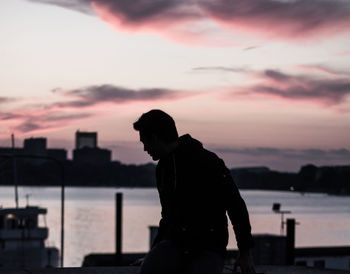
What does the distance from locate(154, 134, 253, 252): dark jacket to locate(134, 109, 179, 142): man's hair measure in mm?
158

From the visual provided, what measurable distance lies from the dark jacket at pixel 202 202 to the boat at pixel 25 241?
38.1 m

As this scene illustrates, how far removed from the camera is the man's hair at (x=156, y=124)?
433 centimetres

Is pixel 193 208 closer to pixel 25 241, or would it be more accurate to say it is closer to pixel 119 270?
pixel 119 270

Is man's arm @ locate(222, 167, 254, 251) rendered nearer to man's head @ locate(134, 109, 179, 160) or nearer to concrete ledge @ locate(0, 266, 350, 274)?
man's head @ locate(134, 109, 179, 160)

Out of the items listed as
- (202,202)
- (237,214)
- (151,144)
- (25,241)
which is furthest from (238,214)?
(25,241)

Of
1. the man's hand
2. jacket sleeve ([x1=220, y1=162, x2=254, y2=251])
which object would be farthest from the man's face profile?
the man's hand

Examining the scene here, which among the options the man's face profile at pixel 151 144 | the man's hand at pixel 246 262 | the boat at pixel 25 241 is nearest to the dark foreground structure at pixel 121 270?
the man's hand at pixel 246 262

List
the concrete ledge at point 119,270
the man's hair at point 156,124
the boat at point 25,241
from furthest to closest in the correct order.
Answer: the boat at point 25,241
the concrete ledge at point 119,270
the man's hair at point 156,124

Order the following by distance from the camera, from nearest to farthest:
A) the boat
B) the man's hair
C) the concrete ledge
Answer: the man's hair < the concrete ledge < the boat

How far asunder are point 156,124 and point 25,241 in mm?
40122

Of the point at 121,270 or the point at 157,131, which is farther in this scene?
the point at 121,270

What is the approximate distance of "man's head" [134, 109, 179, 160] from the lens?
433 centimetres

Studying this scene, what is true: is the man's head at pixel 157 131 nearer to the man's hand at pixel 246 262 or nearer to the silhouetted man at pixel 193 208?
the silhouetted man at pixel 193 208

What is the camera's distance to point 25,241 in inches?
1676
